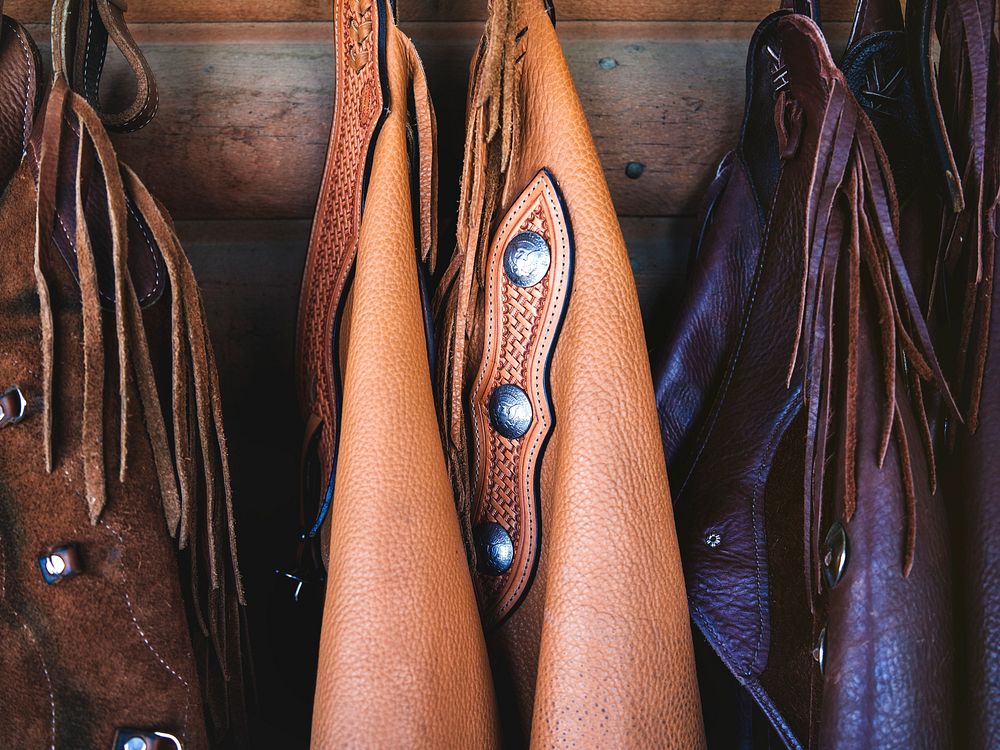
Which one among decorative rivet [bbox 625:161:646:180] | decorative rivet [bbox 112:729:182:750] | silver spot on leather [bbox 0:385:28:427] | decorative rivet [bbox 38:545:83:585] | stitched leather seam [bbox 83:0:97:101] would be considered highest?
decorative rivet [bbox 625:161:646:180]

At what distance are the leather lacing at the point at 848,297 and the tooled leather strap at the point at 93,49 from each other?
0.51 m

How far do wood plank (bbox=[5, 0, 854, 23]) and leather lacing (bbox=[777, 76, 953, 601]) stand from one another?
377 millimetres

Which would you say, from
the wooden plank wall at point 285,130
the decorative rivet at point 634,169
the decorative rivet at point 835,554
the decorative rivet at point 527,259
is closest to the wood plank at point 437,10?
the wooden plank wall at point 285,130

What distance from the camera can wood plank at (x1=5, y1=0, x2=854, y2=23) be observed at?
75 centimetres

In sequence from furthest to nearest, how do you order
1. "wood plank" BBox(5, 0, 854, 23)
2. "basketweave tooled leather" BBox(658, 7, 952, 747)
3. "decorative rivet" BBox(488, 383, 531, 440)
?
1. "wood plank" BBox(5, 0, 854, 23)
2. "decorative rivet" BBox(488, 383, 531, 440)
3. "basketweave tooled leather" BBox(658, 7, 952, 747)

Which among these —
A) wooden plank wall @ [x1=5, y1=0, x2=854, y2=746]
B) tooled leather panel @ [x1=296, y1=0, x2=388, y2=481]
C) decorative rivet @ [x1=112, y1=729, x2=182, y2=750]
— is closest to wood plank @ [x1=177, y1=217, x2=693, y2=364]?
wooden plank wall @ [x1=5, y1=0, x2=854, y2=746]

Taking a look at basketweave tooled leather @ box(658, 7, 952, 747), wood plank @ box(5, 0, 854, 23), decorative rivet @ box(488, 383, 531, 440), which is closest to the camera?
basketweave tooled leather @ box(658, 7, 952, 747)

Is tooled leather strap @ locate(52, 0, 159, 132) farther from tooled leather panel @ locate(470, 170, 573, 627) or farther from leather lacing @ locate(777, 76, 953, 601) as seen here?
leather lacing @ locate(777, 76, 953, 601)

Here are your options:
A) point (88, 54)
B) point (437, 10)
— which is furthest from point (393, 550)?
point (437, 10)

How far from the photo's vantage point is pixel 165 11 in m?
0.76

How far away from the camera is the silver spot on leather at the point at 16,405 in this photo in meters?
0.48

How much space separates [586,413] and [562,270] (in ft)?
0.35

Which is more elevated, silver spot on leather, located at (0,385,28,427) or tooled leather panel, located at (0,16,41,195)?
tooled leather panel, located at (0,16,41,195)

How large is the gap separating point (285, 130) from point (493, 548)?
0.50 meters
